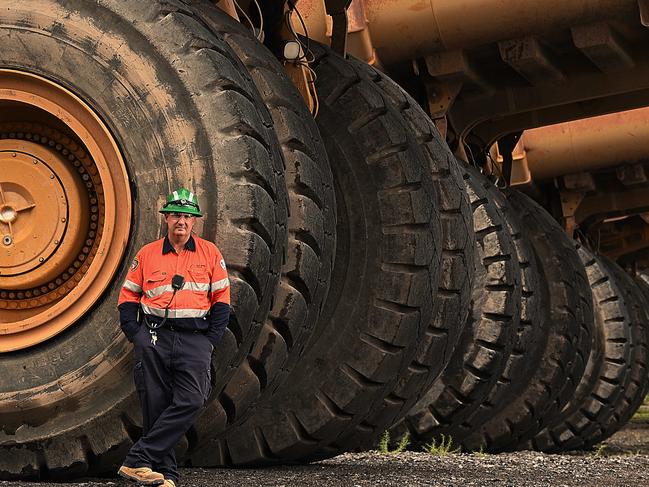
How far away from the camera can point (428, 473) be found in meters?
6.05

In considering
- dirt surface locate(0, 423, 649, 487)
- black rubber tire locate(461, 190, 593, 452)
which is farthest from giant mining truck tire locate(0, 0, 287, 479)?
black rubber tire locate(461, 190, 593, 452)

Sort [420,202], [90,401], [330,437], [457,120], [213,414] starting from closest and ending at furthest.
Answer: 1. [90,401]
2. [213,414]
3. [330,437]
4. [420,202]
5. [457,120]

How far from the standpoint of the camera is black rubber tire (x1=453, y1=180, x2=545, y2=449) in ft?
31.5

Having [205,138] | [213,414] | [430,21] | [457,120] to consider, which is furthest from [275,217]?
[457,120]

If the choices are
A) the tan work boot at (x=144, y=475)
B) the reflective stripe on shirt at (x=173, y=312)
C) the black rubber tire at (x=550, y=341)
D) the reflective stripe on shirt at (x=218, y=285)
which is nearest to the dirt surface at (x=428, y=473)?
the tan work boot at (x=144, y=475)

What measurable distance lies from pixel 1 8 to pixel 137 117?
0.59 metres

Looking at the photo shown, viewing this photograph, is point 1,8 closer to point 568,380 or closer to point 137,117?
point 137,117

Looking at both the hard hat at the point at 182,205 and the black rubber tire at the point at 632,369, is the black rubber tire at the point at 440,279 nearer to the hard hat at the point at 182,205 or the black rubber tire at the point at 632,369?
the hard hat at the point at 182,205

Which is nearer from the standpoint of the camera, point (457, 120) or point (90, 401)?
point (90, 401)

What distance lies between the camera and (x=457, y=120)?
10977 mm

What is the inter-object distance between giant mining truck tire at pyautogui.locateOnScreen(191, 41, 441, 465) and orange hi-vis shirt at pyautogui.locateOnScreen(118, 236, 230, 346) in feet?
5.81

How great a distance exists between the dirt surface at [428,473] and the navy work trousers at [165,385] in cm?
18

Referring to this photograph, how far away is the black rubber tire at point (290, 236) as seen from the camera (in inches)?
203

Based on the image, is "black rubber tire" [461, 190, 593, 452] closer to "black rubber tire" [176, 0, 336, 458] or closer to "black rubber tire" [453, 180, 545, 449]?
"black rubber tire" [453, 180, 545, 449]
